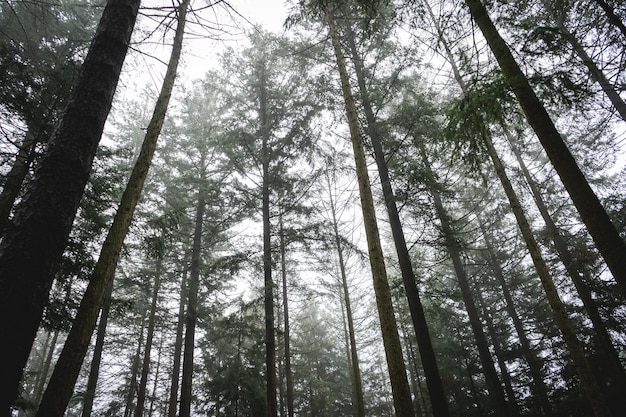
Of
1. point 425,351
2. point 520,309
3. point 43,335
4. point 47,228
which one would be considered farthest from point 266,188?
point 43,335

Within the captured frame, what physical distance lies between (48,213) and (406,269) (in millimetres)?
8830

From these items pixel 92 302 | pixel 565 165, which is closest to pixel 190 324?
pixel 92 302

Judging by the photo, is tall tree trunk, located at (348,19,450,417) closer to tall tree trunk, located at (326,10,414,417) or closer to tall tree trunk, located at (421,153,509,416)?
tall tree trunk, located at (421,153,509,416)

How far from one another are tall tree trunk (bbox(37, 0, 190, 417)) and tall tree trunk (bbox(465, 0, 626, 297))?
6.26 meters

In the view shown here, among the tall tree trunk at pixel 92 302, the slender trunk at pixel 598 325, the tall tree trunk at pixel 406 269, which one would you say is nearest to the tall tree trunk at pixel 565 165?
the tall tree trunk at pixel 406 269

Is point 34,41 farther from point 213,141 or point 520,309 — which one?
point 520,309

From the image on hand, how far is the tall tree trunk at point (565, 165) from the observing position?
3.36 metres

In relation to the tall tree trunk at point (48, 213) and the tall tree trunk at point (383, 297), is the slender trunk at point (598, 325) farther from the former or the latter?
the tall tree trunk at point (48, 213)

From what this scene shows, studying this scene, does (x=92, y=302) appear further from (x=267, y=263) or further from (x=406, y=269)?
(x=406, y=269)

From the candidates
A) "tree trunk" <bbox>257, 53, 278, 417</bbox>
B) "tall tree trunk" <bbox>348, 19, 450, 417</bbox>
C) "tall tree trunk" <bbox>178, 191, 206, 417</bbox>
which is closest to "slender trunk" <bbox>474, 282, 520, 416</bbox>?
"tall tree trunk" <bbox>348, 19, 450, 417</bbox>

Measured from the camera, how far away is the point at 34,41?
12.0 m

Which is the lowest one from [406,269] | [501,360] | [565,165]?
[501,360]

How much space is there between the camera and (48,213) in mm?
2180

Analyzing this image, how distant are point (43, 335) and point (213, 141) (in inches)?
1528
